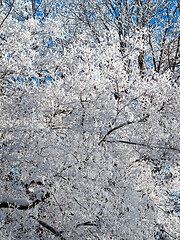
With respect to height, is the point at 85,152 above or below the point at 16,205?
above

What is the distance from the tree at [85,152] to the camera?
3510mm

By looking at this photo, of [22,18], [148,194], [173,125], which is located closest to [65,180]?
[148,194]

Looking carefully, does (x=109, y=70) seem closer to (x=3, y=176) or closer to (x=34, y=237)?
(x=3, y=176)

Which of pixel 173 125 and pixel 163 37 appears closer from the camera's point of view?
pixel 173 125

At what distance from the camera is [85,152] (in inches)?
146

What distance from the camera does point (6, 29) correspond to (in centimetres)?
602

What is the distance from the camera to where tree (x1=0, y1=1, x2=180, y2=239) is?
11.5 ft

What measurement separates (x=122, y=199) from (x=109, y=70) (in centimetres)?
266

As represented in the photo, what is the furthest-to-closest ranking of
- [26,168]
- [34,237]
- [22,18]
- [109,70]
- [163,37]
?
1. [22,18]
2. [163,37]
3. [109,70]
4. [26,168]
5. [34,237]

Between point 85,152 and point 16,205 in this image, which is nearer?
point 16,205

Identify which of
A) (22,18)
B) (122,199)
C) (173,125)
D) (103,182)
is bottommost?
(122,199)

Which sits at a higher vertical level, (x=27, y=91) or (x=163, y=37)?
(x=163, y=37)

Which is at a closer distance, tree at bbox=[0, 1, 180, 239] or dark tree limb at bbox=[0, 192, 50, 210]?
dark tree limb at bbox=[0, 192, 50, 210]

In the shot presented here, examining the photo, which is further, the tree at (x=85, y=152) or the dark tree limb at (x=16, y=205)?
the tree at (x=85, y=152)
